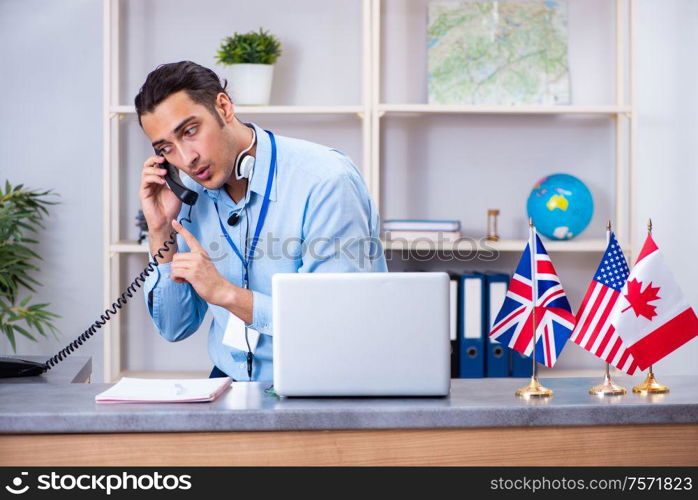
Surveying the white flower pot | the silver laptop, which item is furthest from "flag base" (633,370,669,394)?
the white flower pot

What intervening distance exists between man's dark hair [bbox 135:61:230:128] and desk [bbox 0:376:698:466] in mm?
853

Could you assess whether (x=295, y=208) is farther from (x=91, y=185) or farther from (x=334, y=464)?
(x=91, y=185)

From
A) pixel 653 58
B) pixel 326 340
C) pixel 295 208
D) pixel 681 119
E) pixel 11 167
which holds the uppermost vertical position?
pixel 653 58

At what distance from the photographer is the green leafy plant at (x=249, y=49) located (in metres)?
3.46

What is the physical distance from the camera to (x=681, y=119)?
375 centimetres

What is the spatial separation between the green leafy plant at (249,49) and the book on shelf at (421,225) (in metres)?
0.84

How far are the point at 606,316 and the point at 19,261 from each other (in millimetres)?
2723

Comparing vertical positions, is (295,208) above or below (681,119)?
below

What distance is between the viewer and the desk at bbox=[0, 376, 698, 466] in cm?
153

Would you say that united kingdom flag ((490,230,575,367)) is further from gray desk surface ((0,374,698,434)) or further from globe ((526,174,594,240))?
globe ((526,174,594,240))

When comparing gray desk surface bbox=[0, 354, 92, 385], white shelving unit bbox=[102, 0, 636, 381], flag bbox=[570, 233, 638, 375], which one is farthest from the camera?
white shelving unit bbox=[102, 0, 636, 381]
